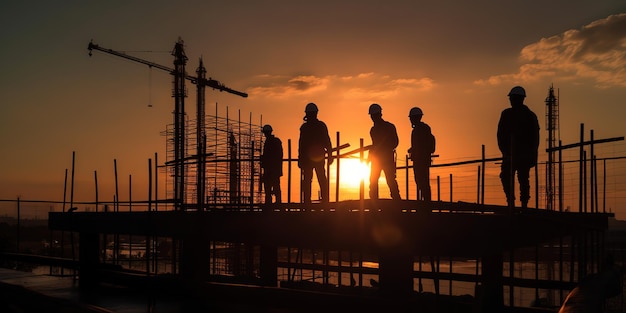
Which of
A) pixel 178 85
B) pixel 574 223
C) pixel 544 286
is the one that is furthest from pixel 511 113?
pixel 178 85

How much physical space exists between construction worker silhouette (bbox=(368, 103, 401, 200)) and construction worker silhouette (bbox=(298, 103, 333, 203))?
103 cm

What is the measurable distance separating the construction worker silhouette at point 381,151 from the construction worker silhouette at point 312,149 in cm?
103

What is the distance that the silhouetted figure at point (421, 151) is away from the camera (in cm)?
1137

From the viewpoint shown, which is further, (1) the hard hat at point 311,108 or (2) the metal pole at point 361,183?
(1) the hard hat at point 311,108

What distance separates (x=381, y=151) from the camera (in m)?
10.8

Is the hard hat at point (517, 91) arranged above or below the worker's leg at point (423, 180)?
above

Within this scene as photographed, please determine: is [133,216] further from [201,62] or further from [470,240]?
[201,62]

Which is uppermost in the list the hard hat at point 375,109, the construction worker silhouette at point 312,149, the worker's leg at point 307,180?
the hard hat at point 375,109

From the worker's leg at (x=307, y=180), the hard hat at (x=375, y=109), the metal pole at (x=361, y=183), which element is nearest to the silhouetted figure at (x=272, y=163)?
the worker's leg at (x=307, y=180)

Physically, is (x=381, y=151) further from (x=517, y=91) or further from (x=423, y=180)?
(x=517, y=91)

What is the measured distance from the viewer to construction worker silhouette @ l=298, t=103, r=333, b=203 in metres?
11.5

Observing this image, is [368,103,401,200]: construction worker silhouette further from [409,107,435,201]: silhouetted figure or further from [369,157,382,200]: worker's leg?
[409,107,435,201]: silhouetted figure

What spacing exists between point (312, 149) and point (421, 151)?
6.77 feet

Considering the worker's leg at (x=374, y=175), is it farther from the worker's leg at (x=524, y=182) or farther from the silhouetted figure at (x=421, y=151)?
the worker's leg at (x=524, y=182)
